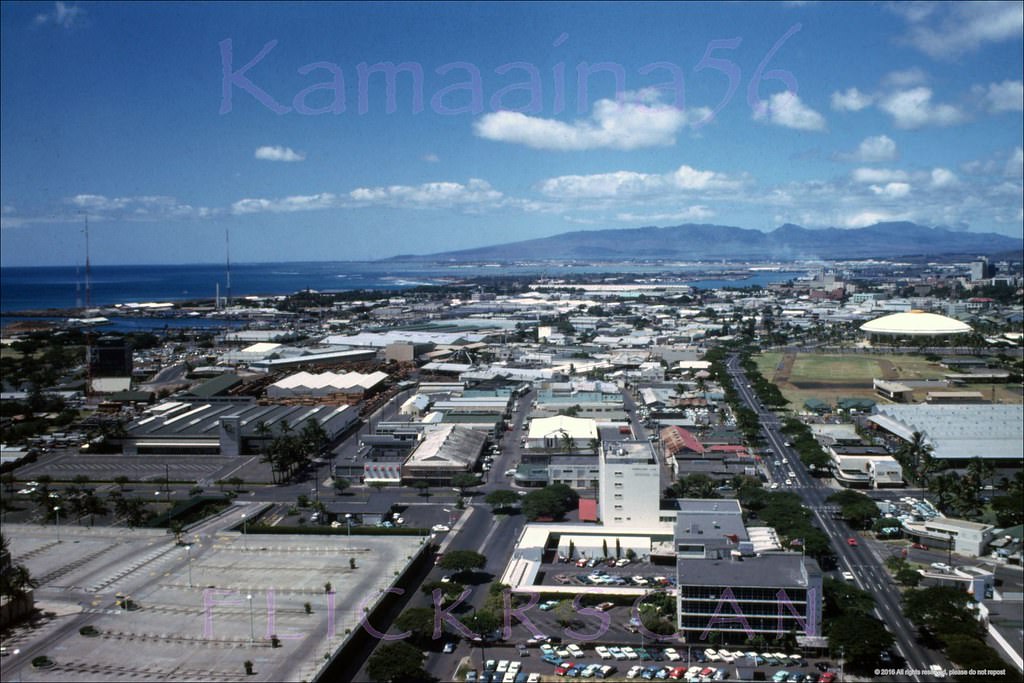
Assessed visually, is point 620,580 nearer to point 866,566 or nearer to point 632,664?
point 632,664

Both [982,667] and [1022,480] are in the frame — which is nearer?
[982,667]

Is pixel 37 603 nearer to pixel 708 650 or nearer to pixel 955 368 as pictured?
pixel 708 650

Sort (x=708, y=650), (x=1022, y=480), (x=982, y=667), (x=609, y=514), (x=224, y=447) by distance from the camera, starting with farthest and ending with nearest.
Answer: (x=224, y=447), (x=1022, y=480), (x=609, y=514), (x=708, y=650), (x=982, y=667)

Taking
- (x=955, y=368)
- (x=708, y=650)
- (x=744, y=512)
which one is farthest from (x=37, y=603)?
(x=955, y=368)

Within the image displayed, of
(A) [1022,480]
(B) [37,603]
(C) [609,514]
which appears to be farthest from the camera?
(A) [1022,480]

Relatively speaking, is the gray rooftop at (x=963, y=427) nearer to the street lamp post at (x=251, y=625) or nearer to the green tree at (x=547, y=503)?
the green tree at (x=547, y=503)

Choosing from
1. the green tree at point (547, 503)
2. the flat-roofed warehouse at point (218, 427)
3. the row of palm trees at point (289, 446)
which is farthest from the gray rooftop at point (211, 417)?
the green tree at point (547, 503)
